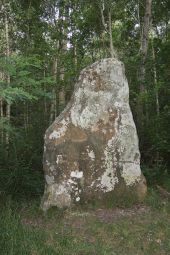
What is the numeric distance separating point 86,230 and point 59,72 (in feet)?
27.0

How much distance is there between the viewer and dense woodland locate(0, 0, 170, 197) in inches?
303

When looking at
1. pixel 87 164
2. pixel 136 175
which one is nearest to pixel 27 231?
pixel 87 164

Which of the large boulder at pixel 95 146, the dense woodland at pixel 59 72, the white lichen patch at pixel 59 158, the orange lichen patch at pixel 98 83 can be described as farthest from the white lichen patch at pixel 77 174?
the orange lichen patch at pixel 98 83

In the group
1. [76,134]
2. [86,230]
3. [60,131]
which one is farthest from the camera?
[76,134]

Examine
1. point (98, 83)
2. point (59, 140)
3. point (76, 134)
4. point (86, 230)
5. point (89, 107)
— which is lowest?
point (86, 230)

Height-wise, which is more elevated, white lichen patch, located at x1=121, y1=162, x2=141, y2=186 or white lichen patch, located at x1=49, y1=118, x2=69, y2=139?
white lichen patch, located at x1=49, y1=118, x2=69, y2=139

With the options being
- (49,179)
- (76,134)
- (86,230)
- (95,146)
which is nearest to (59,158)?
(49,179)

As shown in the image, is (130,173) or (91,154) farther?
(130,173)

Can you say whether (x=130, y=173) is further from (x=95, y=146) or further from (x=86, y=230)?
(x=86, y=230)

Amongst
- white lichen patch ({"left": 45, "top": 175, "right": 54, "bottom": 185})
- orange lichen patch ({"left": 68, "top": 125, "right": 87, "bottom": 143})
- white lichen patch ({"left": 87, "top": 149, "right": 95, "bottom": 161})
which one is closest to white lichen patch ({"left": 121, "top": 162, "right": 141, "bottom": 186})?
white lichen patch ({"left": 87, "top": 149, "right": 95, "bottom": 161})

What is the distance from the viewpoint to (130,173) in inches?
324

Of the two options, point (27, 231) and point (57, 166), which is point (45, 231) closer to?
point (27, 231)

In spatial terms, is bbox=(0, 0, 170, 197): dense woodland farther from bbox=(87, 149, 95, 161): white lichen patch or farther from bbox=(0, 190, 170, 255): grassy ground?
bbox=(0, 190, 170, 255): grassy ground

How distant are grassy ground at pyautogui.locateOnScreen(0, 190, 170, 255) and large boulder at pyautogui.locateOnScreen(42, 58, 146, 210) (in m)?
0.39
